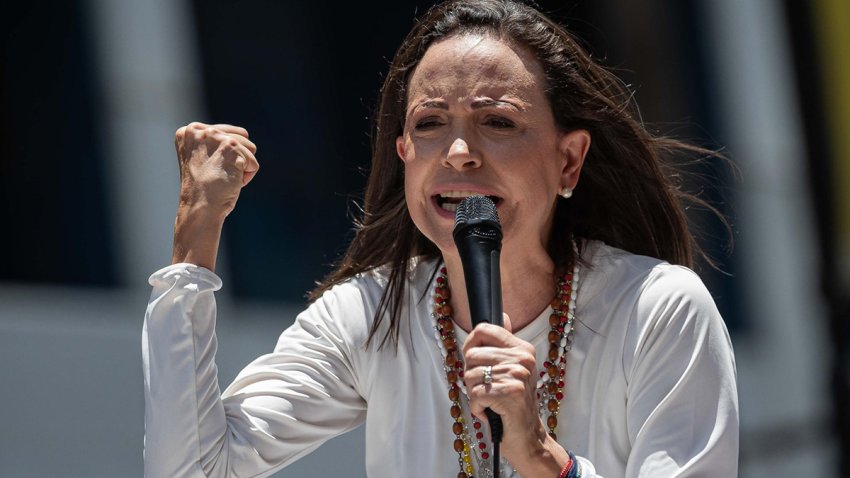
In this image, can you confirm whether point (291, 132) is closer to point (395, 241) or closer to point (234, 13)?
point (234, 13)

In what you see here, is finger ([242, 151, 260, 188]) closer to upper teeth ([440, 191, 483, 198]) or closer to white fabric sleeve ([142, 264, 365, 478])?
white fabric sleeve ([142, 264, 365, 478])

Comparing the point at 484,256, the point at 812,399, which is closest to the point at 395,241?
the point at 484,256

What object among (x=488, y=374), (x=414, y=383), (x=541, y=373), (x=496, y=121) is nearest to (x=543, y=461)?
(x=488, y=374)

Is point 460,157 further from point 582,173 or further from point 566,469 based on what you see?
point 566,469

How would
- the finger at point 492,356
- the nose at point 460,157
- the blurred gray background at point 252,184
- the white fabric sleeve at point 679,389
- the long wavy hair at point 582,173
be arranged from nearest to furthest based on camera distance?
the finger at point 492,356 → the white fabric sleeve at point 679,389 → the nose at point 460,157 → the long wavy hair at point 582,173 → the blurred gray background at point 252,184

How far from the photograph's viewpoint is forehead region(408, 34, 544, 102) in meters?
2.90

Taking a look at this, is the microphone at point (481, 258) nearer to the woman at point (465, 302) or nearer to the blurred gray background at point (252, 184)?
the woman at point (465, 302)

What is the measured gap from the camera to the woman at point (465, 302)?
275cm

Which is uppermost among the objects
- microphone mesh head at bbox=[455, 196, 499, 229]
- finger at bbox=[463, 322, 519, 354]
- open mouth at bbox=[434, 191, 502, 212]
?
microphone mesh head at bbox=[455, 196, 499, 229]

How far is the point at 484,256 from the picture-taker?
2.40 m

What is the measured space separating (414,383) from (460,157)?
567 millimetres

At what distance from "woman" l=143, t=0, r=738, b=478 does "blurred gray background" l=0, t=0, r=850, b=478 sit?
106 inches

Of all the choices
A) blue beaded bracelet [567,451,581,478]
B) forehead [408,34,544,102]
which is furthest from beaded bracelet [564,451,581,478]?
forehead [408,34,544,102]

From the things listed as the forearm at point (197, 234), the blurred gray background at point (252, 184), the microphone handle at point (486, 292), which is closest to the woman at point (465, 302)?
the forearm at point (197, 234)
